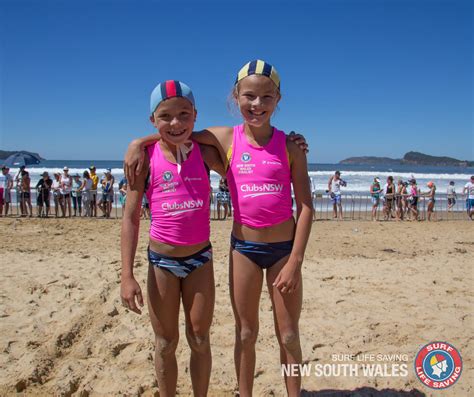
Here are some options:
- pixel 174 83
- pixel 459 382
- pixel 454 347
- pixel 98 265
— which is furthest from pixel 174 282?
pixel 98 265

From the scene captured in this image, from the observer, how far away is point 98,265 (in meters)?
6.30

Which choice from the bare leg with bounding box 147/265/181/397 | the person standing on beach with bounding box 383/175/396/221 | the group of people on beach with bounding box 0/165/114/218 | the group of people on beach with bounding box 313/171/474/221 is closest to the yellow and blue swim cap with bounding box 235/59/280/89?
the bare leg with bounding box 147/265/181/397

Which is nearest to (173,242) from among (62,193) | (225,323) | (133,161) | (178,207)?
(178,207)

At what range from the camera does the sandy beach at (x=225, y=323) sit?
3184 millimetres

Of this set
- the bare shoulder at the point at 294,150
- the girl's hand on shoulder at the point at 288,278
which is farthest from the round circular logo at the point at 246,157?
the girl's hand on shoulder at the point at 288,278

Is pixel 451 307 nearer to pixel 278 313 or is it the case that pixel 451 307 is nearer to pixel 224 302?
pixel 224 302

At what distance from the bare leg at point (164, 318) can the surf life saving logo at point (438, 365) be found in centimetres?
214

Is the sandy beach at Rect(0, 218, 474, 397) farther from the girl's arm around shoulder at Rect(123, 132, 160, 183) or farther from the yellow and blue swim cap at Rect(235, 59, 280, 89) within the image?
the yellow and blue swim cap at Rect(235, 59, 280, 89)

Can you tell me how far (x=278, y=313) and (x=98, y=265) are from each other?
14.8ft

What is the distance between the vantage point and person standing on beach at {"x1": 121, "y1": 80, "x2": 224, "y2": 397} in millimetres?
2494

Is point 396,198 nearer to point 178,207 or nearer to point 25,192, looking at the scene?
point 25,192

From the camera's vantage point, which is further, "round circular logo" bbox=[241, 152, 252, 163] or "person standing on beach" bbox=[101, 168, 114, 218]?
"person standing on beach" bbox=[101, 168, 114, 218]

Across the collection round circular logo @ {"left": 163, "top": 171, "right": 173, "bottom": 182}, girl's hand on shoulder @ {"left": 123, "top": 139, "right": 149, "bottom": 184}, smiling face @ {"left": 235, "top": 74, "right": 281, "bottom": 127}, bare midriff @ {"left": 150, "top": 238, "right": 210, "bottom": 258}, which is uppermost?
smiling face @ {"left": 235, "top": 74, "right": 281, "bottom": 127}

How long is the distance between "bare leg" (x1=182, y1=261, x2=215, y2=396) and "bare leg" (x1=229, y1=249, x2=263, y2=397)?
0.57 ft
